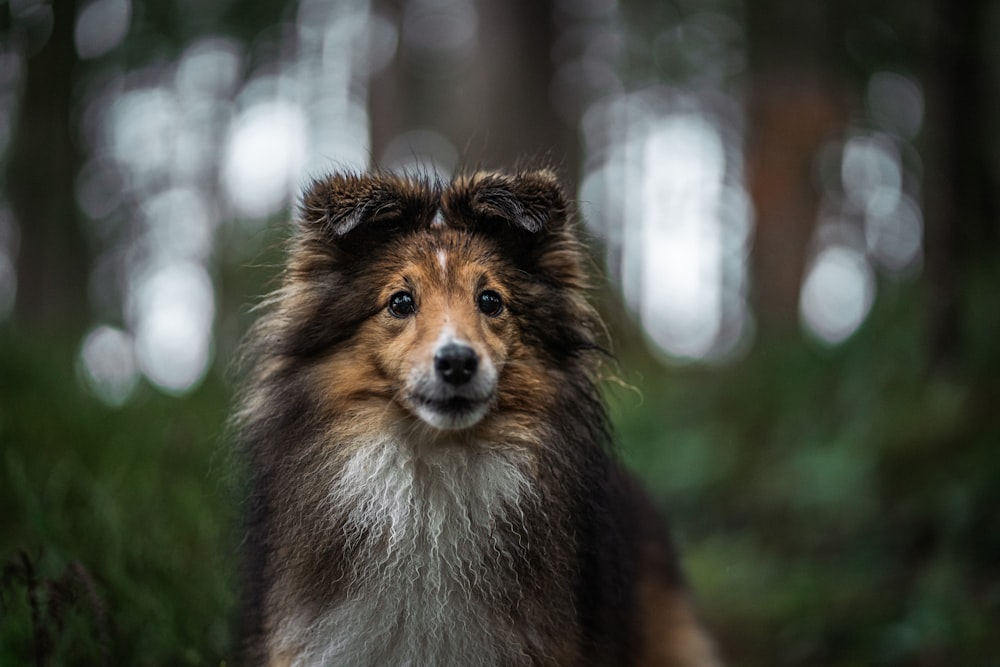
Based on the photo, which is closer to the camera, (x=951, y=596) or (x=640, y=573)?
(x=640, y=573)

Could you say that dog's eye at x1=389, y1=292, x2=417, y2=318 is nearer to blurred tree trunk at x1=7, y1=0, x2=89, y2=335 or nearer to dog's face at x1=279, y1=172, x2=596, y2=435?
dog's face at x1=279, y1=172, x2=596, y2=435

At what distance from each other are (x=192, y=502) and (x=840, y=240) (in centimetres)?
1328

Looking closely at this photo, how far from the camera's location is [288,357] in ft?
11.6

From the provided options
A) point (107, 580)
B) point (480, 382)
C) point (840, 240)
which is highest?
point (840, 240)

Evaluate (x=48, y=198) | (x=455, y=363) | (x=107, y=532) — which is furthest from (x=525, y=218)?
(x=48, y=198)

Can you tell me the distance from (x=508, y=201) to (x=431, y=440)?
0.96m

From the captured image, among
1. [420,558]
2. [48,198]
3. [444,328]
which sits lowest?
[420,558]

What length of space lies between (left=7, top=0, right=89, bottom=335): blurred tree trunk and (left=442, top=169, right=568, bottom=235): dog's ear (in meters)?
5.87

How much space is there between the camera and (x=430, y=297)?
10.9 feet

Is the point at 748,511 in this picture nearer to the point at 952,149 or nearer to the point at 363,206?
the point at 952,149

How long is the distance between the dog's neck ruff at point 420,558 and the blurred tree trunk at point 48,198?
640 cm

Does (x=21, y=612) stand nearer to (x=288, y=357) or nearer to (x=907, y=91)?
(x=288, y=357)

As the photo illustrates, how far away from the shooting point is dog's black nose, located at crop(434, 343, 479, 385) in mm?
3023

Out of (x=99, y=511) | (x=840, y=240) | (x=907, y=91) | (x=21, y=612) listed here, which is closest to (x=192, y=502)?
(x=99, y=511)
